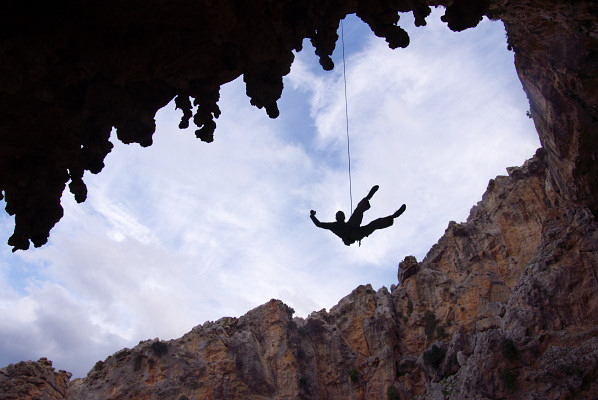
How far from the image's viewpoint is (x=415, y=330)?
40531mm

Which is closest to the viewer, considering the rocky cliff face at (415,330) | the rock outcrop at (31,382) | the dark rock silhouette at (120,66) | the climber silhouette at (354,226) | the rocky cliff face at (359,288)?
the dark rock silhouette at (120,66)

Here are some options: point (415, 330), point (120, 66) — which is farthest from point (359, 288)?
point (120, 66)

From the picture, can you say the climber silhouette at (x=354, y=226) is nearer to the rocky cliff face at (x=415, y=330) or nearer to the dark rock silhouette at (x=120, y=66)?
the dark rock silhouette at (x=120, y=66)

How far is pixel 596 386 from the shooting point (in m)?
18.8

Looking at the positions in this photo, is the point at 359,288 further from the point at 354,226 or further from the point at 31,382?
the point at 354,226

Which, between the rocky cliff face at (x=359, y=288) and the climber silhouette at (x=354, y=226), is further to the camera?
the climber silhouette at (x=354, y=226)

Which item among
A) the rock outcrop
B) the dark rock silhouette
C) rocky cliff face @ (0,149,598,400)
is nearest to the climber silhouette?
the dark rock silhouette

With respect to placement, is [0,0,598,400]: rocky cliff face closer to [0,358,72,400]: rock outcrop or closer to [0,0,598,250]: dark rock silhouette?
[0,0,598,250]: dark rock silhouette

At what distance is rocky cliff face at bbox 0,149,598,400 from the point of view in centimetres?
2481

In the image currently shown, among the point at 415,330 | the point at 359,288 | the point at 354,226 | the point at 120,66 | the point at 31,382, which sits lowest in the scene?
the point at 354,226

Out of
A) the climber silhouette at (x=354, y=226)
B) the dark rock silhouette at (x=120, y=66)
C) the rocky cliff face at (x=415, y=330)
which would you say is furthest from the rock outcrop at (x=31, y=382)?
the climber silhouette at (x=354, y=226)

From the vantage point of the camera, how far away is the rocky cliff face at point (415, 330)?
81.4ft

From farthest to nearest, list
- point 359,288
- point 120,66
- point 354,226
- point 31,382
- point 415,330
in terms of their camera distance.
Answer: point 359,288 < point 415,330 < point 31,382 < point 354,226 < point 120,66

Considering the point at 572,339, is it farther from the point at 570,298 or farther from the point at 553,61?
the point at 553,61
